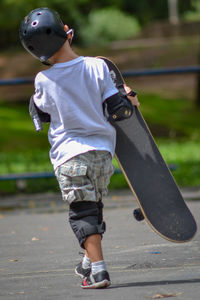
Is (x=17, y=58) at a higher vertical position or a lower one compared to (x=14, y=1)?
lower

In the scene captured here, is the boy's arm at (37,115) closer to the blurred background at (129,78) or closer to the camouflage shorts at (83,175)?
the camouflage shorts at (83,175)

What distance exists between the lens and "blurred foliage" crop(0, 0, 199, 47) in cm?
2419

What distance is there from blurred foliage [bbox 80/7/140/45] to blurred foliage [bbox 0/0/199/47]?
42cm

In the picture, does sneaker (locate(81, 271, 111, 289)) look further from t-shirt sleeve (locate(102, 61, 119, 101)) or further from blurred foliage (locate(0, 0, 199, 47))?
blurred foliage (locate(0, 0, 199, 47))

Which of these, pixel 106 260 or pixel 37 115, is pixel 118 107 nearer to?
pixel 37 115

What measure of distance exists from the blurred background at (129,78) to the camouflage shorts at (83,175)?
14.6ft

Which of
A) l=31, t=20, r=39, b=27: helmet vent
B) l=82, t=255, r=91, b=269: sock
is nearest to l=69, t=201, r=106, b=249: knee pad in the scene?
l=82, t=255, r=91, b=269: sock

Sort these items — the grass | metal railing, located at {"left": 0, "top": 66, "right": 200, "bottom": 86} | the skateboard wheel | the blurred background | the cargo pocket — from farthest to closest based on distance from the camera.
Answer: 1. the blurred background
2. the grass
3. metal railing, located at {"left": 0, "top": 66, "right": 200, "bottom": 86}
4. the skateboard wheel
5. the cargo pocket

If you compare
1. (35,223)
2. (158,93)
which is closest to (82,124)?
(35,223)

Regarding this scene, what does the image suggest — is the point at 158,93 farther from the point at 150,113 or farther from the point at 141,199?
the point at 141,199

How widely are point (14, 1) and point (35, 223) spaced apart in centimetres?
1811

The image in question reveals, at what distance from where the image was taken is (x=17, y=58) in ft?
109

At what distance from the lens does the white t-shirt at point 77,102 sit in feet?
12.5

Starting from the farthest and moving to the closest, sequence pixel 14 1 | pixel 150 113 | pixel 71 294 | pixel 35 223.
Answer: pixel 14 1 < pixel 150 113 < pixel 35 223 < pixel 71 294
